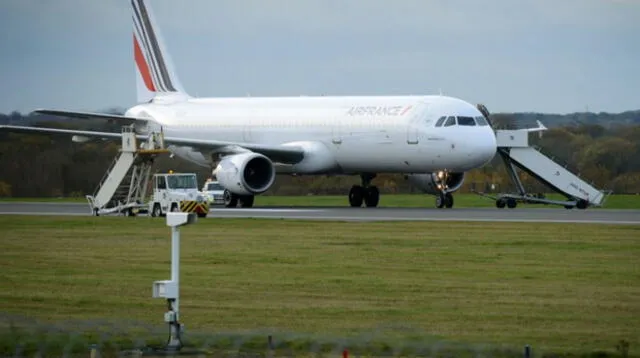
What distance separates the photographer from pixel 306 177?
256ft

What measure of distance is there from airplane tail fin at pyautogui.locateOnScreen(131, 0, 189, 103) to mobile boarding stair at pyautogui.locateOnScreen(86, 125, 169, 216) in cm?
1712

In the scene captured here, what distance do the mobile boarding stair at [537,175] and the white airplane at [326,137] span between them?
2910 mm

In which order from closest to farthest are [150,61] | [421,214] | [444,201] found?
[421,214] → [444,201] → [150,61]

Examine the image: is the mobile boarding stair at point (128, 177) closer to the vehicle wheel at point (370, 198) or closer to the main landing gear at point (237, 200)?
the main landing gear at point (237, 200)

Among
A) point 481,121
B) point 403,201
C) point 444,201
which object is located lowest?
point 444,201

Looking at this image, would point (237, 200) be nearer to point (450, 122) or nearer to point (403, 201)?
point (450, 122)

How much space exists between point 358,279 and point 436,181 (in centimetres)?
3218

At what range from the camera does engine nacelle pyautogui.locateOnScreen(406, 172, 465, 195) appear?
60.2 metres

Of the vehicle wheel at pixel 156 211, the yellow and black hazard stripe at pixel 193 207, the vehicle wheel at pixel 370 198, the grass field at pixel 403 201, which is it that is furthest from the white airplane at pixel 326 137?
the yellow and black hazard stripe at pixel 193 207

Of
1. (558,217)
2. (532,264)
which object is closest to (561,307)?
(532,264)

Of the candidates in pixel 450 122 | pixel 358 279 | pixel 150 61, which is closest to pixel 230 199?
pixel 450 122

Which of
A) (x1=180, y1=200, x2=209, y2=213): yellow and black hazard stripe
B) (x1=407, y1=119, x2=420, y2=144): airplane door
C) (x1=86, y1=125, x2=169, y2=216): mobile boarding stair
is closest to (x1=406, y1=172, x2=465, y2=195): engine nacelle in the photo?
(x1=407, y1=119, x2=420, y2=144): airplane door

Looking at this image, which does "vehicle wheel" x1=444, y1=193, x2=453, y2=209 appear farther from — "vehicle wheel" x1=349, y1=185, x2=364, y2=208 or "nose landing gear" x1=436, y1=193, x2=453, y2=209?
"vehicle wheel" x1=349, y1=185, x2=364, y2=208

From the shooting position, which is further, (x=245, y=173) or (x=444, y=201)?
(x=444, y=201)
